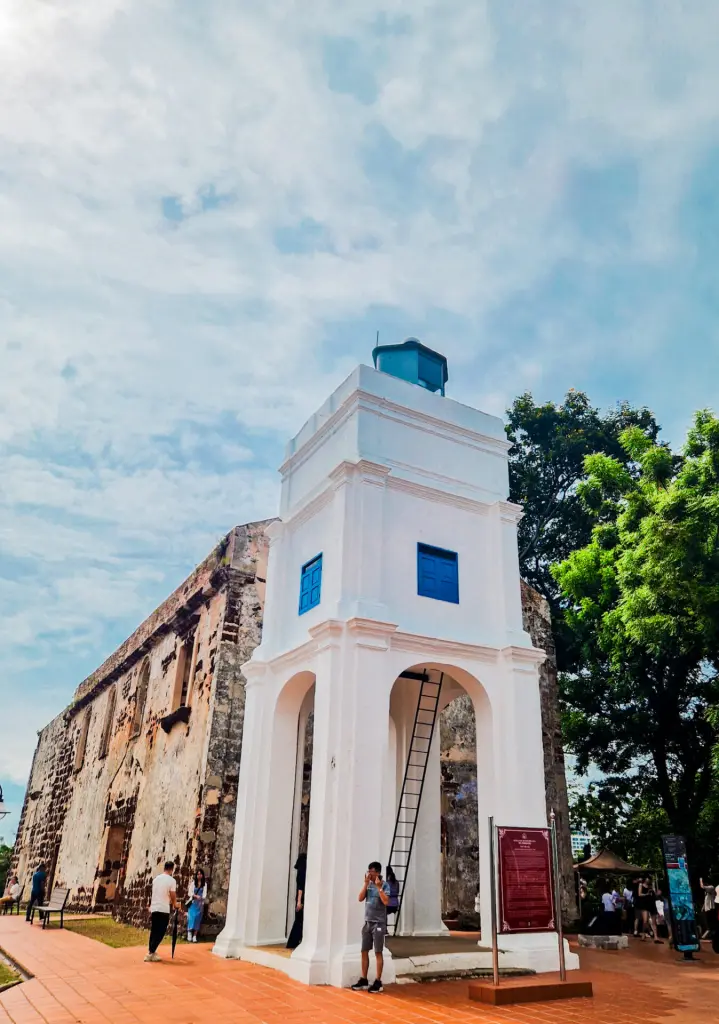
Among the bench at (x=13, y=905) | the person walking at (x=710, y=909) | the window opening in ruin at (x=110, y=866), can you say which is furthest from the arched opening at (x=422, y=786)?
the bench at (x=13, y=905)

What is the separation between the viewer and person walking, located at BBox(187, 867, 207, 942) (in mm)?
10430

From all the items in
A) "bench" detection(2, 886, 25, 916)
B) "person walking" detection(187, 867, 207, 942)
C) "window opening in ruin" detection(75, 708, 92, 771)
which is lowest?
"bench" detection(2, 886, 25, 916)

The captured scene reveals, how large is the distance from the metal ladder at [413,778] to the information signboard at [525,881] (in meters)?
2.50

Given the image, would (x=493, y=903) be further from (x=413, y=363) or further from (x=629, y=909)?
(x=629, y=909)

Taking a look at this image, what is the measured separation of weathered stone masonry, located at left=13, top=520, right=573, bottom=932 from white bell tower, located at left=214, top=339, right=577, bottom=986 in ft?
7.13

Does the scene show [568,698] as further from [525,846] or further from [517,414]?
[525,846]

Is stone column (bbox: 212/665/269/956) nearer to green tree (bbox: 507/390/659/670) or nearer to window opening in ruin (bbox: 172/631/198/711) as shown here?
→ window opening in ruin (bbox: 172/631/198/711)

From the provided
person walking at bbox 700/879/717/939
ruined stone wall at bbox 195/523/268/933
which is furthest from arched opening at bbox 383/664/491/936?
person walking at bbox 700/879/717/939

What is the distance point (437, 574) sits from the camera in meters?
9.76

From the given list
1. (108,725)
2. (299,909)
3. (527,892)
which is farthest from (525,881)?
(108,725)

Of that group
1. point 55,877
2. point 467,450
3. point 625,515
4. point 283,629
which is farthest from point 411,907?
point 55,877

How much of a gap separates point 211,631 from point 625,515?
8882 mm

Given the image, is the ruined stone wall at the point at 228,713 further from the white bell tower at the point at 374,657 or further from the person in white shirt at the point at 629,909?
the person in white shirt at the point at 629,909

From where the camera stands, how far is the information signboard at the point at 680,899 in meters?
9.84
